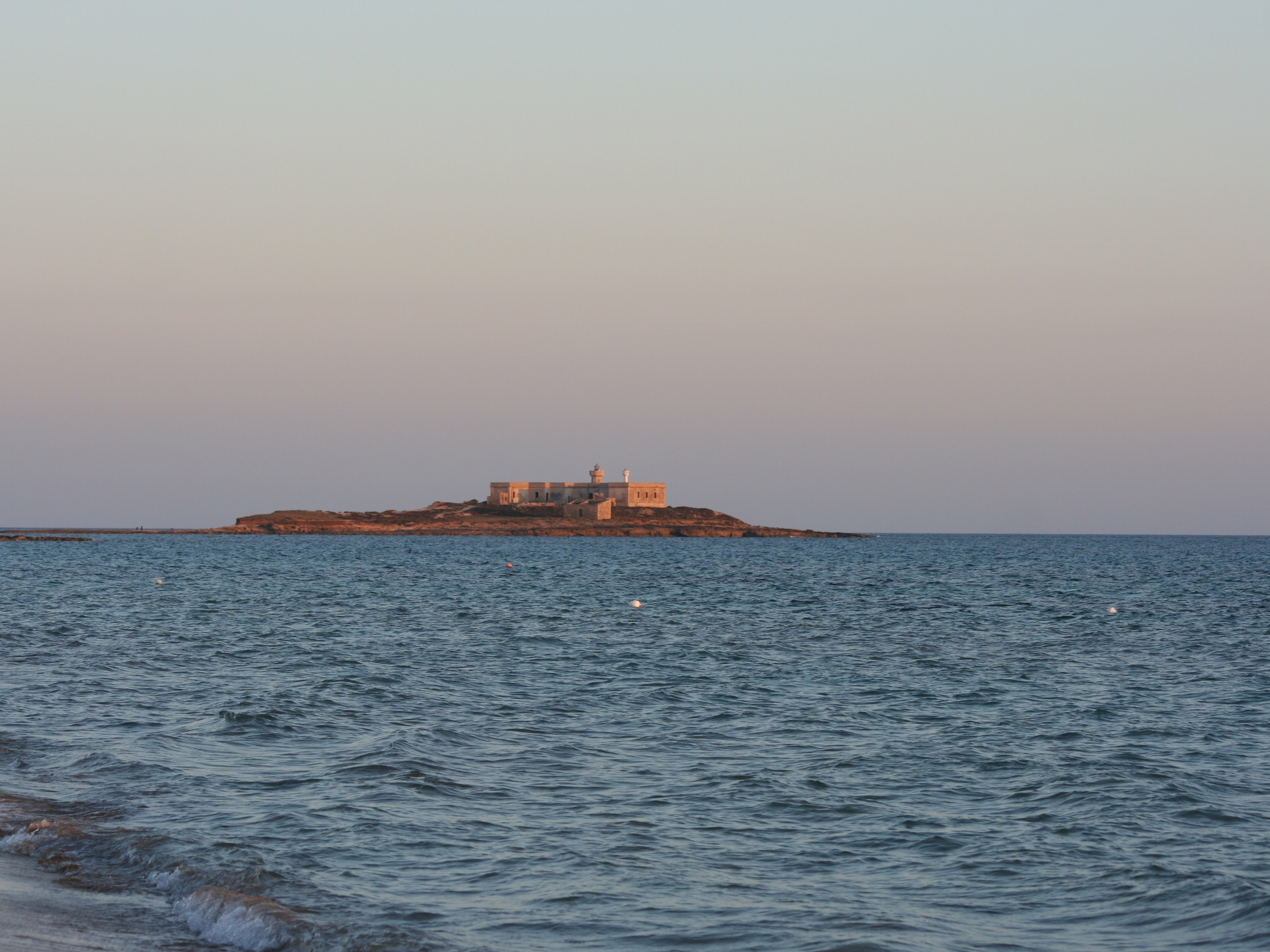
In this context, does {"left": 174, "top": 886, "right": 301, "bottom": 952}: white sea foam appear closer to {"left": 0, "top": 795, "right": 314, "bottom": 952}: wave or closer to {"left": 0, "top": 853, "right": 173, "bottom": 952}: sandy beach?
{"left": 0, "top": 795, "right": 314, "bottom": 952}: wave

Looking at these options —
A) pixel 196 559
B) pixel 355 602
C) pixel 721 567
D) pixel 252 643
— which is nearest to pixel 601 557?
pixel 721 567

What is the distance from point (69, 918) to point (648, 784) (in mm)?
7232

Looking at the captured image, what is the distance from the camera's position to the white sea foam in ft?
33.2

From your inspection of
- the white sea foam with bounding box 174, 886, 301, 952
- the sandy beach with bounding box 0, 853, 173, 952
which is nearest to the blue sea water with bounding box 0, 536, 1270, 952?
the white sea foam with bounding box 174, 886, 301, 952

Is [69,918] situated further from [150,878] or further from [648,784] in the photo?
[648,784]

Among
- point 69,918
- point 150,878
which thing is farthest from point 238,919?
point 150,878

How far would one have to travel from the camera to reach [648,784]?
51.0 feet

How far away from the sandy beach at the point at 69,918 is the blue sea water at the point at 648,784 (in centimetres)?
29

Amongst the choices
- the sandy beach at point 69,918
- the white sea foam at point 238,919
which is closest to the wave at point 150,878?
the white sea foam at point 238,919

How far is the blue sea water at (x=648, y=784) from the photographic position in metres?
10.8

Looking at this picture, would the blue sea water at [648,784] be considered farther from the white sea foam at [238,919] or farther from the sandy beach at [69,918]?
the sandy beach at [69,918]

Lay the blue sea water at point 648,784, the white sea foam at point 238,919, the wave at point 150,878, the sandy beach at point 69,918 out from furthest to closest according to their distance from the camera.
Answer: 1. the blue sea water at point 648,784
2. the wave at point 150,878
3. the white sea foam at point 238,919
4. the sandy beach at point 69,918

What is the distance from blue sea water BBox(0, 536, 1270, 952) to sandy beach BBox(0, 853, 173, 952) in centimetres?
29

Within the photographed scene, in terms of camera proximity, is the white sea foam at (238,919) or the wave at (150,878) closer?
the white sea foam at (238,919)
